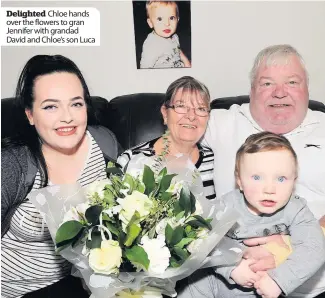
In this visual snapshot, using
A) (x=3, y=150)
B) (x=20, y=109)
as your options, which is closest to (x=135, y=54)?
(x=20, y=109)

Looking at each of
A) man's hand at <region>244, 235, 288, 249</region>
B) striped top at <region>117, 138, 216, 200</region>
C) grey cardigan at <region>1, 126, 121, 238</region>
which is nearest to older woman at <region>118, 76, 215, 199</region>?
striped top at <region>117, 138, 216, 200</region>

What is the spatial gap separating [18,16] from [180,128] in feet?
2.37

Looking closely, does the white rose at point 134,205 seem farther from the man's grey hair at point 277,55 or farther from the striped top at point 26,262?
the man's grey hair at point 277,55

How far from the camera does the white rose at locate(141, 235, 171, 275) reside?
95 centimetres

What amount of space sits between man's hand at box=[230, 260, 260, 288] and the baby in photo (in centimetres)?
110

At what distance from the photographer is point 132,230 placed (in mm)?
940

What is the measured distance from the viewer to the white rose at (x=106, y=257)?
3.05ft

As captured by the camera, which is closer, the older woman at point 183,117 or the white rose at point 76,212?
the white rose at point 76,212

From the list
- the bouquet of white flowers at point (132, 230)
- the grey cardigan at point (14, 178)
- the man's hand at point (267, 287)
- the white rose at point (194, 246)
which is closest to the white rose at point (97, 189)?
the bouquet of white flowers at point (132, 230)

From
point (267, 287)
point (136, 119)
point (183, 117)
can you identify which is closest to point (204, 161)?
point (183, 117)

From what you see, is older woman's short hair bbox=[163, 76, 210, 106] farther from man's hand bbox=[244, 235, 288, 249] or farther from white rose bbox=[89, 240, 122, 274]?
white rose bbox=[89, 240, 122, 274]

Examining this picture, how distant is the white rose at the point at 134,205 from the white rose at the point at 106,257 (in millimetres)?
58

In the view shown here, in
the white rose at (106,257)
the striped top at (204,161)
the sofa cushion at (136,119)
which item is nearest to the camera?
the white rose at (106,257)
